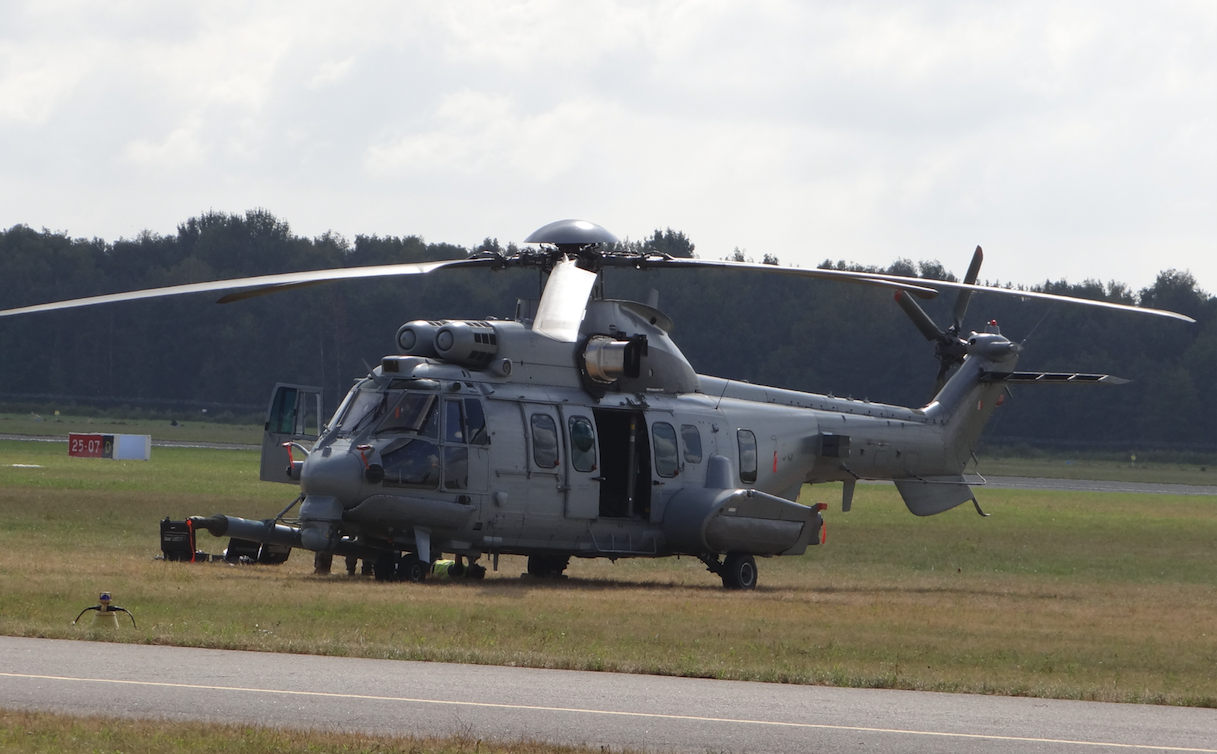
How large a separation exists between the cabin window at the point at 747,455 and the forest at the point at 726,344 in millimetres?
76852

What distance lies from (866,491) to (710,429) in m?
33.6

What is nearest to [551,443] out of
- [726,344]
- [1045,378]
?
[1045,378]

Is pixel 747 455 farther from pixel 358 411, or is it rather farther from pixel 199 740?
pixel 199 740

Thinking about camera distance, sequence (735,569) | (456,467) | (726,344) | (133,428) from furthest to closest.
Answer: (726,344) < (133,428) < (735,569) < (456,467)

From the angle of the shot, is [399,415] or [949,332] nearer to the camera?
[399,415]

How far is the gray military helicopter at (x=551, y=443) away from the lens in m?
18.5

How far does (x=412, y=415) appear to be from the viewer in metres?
18.9

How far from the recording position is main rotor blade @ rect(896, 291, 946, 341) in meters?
24.5

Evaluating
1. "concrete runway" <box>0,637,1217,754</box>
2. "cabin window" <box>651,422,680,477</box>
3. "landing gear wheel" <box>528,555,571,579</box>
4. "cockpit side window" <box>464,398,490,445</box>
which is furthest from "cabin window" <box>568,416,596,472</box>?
"concrete runway" <box>0,637,1217,754</box>

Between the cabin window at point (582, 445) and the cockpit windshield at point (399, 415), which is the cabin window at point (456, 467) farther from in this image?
the cabin window at point (582, 445)

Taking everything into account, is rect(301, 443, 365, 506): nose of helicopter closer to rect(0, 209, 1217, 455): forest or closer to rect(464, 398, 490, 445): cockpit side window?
rect(464, 398, 490, 445): cockpit side window

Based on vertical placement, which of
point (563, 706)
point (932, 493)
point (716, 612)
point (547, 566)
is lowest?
point (547, 566)

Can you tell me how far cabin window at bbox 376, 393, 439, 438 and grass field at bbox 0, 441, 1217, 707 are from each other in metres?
1.95

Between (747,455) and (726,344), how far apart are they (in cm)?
8943
